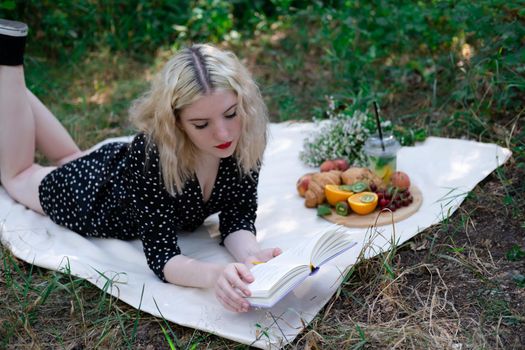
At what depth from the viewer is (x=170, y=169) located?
235 centimetres

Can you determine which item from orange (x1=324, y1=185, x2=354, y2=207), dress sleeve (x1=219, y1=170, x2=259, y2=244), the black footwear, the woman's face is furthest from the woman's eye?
the black footwear

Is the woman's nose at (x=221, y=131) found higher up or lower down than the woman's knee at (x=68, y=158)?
higher up

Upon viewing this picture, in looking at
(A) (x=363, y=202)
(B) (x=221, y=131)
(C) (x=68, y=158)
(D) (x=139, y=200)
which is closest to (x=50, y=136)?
(C) (x=68, y=158)

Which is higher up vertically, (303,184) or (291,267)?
(291,267)

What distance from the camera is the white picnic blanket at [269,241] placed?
2.28m

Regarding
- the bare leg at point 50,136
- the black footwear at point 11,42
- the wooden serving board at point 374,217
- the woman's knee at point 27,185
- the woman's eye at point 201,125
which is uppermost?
the woman's eye at point 201,125

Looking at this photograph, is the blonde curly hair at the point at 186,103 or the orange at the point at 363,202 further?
the orange at the point at 363,202

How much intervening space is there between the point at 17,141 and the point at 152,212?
1048 millimetres

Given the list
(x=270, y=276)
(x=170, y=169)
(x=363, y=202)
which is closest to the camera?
(x=270, y=276)

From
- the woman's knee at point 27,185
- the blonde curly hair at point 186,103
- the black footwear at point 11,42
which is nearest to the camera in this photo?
the blonde curly hair at point 186,103

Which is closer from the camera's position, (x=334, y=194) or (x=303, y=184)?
(x=334, y=194)

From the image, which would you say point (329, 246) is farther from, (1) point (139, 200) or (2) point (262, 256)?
(1) point (139, 200)

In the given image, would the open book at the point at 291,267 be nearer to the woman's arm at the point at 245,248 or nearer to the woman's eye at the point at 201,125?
the woman's arm at the point at 245,248

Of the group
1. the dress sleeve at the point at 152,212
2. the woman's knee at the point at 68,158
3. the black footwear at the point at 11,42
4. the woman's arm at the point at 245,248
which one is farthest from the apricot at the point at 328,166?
the black footwear at the point at 11,42
